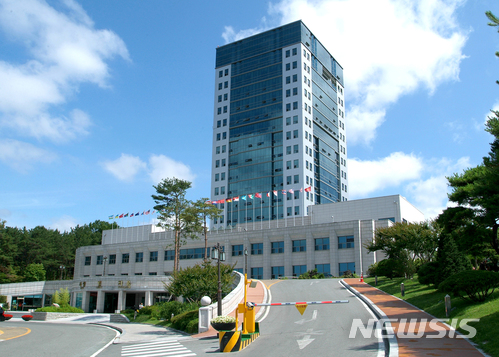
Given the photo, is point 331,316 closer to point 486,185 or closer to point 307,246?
point 486,185

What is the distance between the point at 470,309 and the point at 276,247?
49.8m

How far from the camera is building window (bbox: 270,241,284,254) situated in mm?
68100

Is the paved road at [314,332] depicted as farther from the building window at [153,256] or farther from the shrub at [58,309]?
the building window at [153,256]

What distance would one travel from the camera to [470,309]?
19.5 metres

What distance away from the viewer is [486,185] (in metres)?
20.0

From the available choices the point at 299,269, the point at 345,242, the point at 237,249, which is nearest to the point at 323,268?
the point at 299,269

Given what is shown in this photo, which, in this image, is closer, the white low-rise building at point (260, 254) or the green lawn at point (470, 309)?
the green lawn at point (470, 309)

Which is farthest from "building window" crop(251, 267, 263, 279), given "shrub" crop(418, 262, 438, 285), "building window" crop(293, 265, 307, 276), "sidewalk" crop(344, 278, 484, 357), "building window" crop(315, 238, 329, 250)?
"sidewalk" crop(344, 278, 484, 357)

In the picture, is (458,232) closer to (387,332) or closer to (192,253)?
(387,332)

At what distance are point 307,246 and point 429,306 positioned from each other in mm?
41138

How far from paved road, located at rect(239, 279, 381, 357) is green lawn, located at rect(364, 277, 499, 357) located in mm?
3425

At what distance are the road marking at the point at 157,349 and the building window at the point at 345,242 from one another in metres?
44.1

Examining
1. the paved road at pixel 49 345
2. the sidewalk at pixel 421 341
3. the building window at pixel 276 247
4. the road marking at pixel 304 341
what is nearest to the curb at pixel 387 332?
the sidewalk at pixel 421 341

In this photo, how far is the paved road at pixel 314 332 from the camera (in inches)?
611
